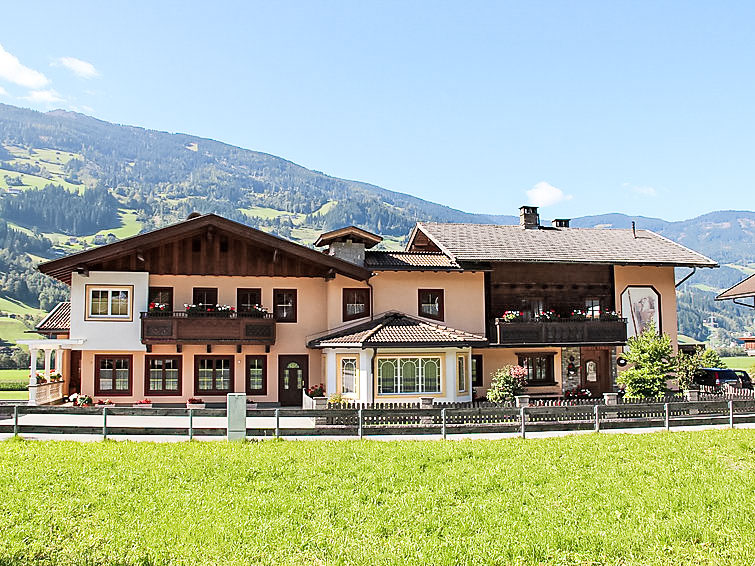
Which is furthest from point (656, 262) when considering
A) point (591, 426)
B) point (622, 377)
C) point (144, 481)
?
point (144, 481)

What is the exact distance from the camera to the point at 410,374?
25859mm

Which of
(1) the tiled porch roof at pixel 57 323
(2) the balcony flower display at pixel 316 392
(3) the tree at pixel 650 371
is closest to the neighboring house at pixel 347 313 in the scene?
(2) the balcony flower display at pixel 316 392

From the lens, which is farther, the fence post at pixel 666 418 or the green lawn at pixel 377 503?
the fence post at pixel 666 418

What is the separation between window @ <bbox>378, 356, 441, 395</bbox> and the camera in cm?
2567

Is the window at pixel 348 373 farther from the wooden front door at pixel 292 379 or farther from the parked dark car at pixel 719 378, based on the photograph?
the parked dark car at pixel 719 378

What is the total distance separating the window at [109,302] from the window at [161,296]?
78cm

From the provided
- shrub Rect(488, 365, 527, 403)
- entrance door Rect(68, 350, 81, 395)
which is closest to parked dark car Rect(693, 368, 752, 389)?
shrub Rect(488, 365, 527, 403)

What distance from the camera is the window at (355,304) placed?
92.3 feet

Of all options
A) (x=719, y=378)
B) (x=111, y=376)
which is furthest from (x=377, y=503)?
(x=719, y=378)

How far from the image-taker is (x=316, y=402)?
23.3m

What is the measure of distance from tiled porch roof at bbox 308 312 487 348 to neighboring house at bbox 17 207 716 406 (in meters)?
0.09

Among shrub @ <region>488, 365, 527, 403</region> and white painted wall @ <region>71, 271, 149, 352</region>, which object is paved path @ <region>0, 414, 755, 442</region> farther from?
shrub @ <region>488, 365, 527, 403</region>

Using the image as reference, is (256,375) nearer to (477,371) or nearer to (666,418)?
(477,371)

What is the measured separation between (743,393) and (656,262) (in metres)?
7.52
